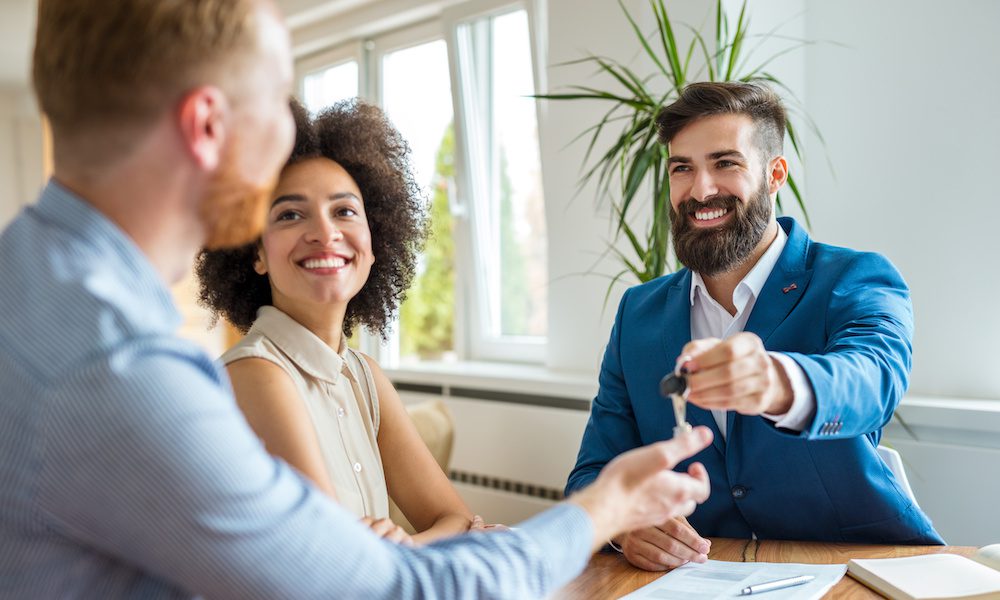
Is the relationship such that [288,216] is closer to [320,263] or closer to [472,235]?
[320,263]

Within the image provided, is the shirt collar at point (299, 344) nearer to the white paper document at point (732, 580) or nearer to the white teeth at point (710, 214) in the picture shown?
the white paper document at point (732, 580)

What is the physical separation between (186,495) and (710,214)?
1.64 m

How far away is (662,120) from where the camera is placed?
7.27 feet

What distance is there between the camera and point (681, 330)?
2.06 meters

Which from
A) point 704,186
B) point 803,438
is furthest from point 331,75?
point 803,438

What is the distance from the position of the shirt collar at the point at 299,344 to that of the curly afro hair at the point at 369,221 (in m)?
0.19

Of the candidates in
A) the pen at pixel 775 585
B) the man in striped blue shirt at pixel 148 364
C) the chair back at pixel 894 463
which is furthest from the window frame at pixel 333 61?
the man in striped blue shirt at pixel 148 364

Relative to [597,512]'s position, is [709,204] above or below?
above

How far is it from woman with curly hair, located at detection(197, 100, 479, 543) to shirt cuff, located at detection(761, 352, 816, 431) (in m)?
0.68

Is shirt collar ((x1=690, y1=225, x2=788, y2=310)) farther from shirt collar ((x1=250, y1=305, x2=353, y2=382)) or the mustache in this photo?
shirt collar ((x1=250, y1=305, x2=353, y2=382))

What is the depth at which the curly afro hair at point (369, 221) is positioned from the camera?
1902mm

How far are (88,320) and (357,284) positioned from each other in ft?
3.39

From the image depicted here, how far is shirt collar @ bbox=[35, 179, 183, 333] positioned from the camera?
32.4 inches

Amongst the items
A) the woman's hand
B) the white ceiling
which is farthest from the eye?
the white ceiling
